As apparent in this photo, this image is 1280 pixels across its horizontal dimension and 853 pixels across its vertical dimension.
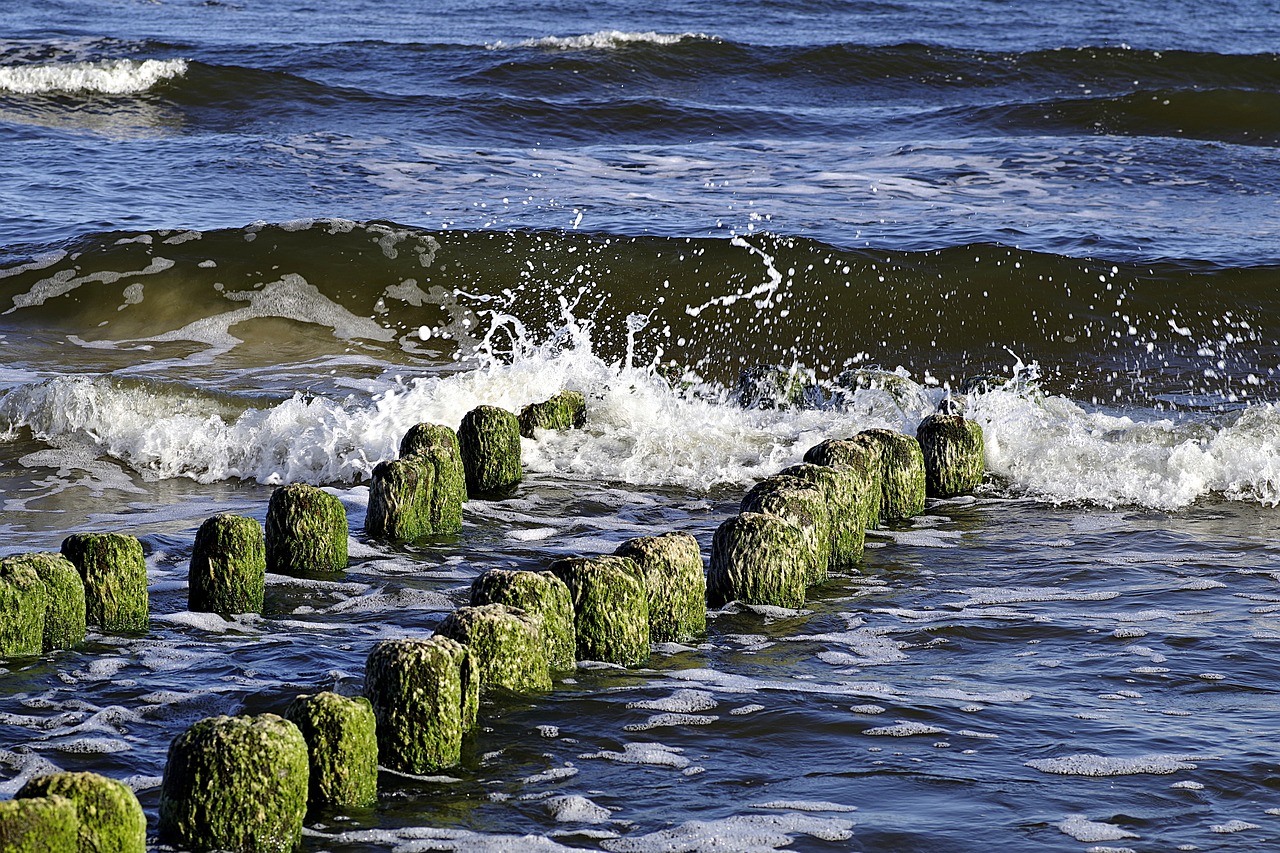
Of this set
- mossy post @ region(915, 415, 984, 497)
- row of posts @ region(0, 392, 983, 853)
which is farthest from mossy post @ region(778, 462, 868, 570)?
mossy post @ region(915, 415, 984, 497)

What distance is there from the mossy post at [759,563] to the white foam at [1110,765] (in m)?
1.42

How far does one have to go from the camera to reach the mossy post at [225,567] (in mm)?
4867

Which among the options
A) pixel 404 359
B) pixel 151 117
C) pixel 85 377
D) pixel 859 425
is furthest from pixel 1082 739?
pixel 151 117

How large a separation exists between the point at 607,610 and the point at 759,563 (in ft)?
2.69

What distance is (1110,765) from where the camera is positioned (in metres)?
3.67

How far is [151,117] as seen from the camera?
19297 millimetres

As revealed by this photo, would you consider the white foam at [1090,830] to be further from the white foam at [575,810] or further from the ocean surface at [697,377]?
the white foam at [575,810]

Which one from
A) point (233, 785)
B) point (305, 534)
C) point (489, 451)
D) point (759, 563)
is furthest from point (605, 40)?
point (233, 785)

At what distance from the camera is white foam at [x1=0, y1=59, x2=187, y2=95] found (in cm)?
2092

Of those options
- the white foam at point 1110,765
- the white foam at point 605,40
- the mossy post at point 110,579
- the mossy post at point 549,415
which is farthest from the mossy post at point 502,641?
the white foam at point 605,40

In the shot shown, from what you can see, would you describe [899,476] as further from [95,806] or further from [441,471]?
[95,806]

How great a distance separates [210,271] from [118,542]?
7.46 meters

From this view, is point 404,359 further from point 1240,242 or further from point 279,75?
point 279,75

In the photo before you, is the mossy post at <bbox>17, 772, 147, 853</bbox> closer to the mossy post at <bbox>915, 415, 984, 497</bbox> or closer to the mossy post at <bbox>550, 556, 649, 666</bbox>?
the mossy post at <bbox>550, 556, 649, 666</bbox>
